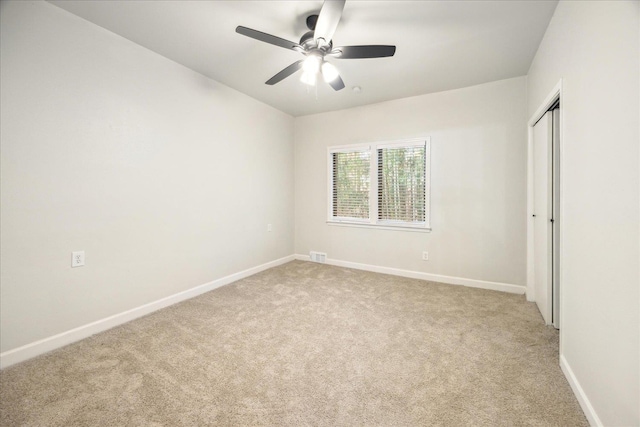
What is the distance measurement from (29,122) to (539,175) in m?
4.43

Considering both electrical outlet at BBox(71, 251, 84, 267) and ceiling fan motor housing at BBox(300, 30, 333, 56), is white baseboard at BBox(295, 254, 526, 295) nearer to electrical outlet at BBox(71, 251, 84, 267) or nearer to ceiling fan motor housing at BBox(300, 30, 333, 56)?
ceiling fan motor housing at BBox(300, 30, 333, 56)

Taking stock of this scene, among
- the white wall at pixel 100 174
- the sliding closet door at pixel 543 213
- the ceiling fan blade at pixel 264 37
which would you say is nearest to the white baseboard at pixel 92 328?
the white wall at pixel 100 174

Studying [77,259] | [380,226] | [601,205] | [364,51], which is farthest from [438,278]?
[77,259]

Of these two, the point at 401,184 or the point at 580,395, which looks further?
the point at 401,184

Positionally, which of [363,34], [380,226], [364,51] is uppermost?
[363,34]

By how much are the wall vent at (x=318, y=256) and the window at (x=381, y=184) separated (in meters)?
0.61

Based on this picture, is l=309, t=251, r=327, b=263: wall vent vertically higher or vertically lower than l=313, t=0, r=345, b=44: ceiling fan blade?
lower

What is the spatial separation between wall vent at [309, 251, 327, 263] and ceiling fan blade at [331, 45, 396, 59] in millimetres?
3174

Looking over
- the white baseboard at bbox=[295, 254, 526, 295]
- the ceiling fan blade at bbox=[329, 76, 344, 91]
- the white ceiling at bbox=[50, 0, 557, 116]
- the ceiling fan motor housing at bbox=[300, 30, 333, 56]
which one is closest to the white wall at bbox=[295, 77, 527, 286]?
the white baseboard at bbox=[295, 254, 526, 295]

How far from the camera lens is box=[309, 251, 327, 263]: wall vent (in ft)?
15.2

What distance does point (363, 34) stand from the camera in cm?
237

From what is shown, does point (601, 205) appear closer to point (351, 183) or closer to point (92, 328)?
point (351, 183)

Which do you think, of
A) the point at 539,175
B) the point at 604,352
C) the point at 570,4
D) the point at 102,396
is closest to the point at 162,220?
the point at 102,396

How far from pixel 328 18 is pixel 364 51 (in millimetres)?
414
